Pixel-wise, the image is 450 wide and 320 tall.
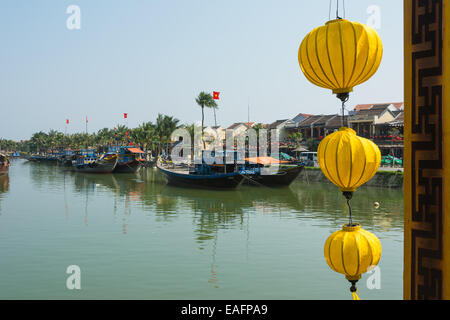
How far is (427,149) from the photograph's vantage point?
7.79 feet

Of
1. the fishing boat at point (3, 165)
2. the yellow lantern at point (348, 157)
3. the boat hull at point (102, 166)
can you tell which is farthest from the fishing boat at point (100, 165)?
the yellow lantern at point (348, 157)

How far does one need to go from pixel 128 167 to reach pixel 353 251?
1938 inches

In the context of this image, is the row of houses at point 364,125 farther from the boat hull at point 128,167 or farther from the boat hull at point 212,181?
the boat hull at point 128,167

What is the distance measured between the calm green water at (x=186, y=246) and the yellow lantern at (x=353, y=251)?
6122 mm

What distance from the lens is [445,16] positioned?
2344 millimetres

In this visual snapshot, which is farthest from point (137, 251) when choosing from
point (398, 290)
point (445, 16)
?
point (445, 16)

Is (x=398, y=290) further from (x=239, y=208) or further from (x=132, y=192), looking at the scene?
(x=132, y=192)

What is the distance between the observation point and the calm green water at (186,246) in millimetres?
9133

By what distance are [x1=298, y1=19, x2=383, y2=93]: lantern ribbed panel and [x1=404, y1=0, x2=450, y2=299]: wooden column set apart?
0.41 meters

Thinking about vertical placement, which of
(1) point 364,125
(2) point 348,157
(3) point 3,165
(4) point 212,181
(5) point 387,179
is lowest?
(4) point 212,181

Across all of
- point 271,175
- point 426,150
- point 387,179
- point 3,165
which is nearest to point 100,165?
point 3,165

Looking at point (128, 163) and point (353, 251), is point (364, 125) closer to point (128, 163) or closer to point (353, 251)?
point (128, 163)
